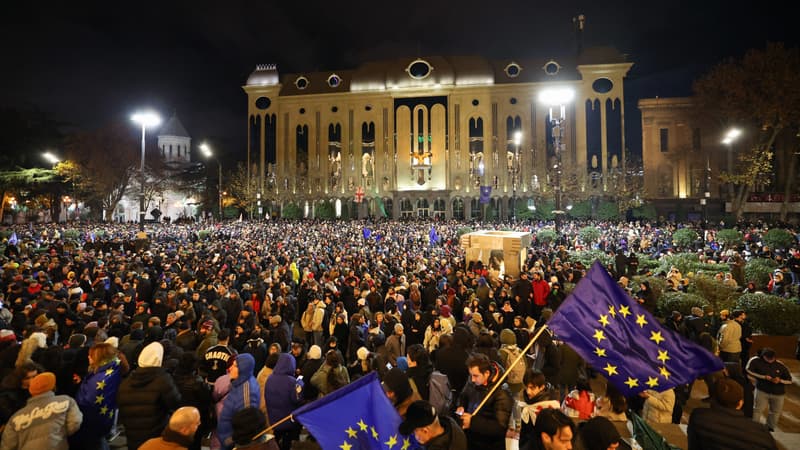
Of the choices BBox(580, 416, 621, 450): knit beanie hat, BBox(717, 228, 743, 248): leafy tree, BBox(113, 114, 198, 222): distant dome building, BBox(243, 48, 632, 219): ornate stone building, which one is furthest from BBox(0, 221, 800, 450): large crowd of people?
BBox(113, 114, 198, 222): distant dome building

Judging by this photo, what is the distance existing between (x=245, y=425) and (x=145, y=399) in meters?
1.50

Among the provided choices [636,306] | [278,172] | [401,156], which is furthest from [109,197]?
[636,306]

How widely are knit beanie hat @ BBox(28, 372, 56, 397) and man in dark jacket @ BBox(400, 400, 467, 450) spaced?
2927mm

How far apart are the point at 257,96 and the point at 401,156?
22041 mm

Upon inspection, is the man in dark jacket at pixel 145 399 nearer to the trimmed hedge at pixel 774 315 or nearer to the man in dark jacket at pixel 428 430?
the man in dark jacket at pixel 428 430

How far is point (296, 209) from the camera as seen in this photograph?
5566 centimetres

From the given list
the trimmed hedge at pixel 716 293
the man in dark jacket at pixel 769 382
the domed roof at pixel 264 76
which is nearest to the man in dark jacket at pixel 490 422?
the man in dark jacket at pixel 769 382

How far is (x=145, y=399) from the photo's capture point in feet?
12.5

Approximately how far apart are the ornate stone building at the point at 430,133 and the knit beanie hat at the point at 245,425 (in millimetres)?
46979

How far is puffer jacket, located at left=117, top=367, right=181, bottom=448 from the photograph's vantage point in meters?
3.81

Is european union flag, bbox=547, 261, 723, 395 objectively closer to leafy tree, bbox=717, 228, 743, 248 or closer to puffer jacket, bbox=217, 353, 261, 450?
puffer jacket, bbox=217, 353, 261, 450

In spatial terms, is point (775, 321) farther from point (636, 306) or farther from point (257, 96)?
point (257, 96)

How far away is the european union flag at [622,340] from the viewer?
12.3 ft

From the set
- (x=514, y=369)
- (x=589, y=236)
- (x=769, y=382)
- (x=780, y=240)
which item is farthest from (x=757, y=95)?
(x=514, y=369)
